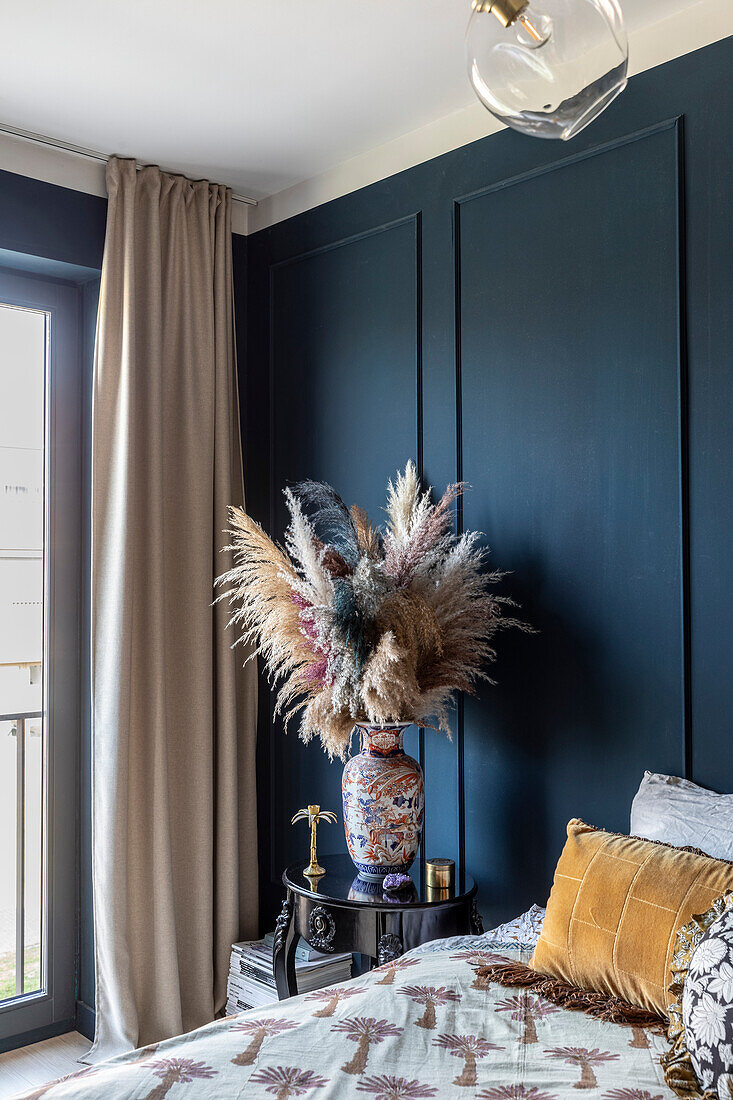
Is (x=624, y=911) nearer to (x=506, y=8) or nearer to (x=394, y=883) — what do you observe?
(x=394, y=883)

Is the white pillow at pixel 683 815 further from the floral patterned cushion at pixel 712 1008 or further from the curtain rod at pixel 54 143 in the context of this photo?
the curtain rod at pixel 54 143

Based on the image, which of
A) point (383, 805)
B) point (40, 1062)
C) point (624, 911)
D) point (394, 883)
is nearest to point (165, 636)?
point (383, 805)

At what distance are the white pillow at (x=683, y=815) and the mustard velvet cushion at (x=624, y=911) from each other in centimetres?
13

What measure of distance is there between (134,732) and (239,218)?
72.5 inches

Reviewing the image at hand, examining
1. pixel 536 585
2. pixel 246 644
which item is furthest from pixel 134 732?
pixel 536 585

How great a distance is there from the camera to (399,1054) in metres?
1.57

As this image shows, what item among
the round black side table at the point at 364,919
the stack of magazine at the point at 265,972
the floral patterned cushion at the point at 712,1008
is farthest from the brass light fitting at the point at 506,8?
the stack of magazine at the point at 265,972

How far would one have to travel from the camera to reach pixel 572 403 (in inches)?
96.4

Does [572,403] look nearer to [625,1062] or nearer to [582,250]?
[582,250]

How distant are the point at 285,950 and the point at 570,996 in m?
0.99

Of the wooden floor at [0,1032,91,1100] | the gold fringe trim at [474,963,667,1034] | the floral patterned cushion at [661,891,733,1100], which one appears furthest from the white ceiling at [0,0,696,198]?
the wooden floor at [0,1032,91,1100]

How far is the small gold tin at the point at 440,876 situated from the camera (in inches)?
96.0

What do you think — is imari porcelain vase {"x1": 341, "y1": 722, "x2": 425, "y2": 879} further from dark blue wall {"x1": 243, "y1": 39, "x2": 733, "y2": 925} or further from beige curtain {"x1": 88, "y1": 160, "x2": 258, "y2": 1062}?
beige curtain {"x1": 88, "y1": 160, "x2": 258, "y2": 1062}

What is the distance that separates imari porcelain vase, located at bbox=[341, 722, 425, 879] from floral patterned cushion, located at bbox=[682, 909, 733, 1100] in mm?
1011
